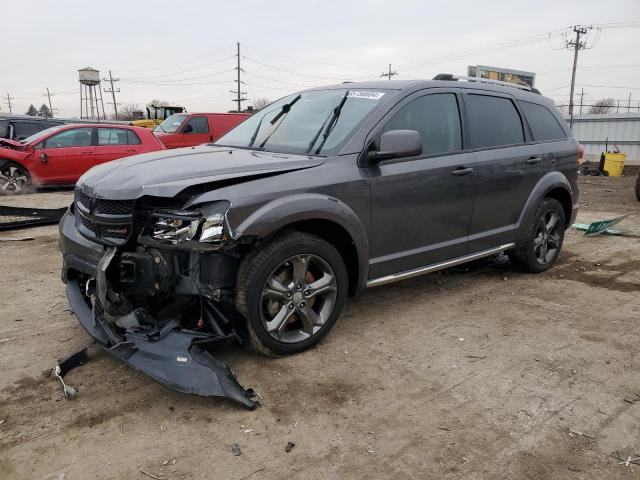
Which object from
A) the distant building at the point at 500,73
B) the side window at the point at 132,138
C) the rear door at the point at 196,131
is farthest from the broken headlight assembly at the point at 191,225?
the distant building at the point at 500,73

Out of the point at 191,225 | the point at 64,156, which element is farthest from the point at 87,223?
the point at 64,156

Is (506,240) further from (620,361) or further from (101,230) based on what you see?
(101,230)

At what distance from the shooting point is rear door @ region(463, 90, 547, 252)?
14.8 ft

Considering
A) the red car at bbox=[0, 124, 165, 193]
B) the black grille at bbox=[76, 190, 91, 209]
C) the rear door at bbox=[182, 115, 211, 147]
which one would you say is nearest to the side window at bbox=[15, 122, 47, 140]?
the red car at bbox=[0, 124, 165, 193]

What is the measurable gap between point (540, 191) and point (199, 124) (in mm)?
11320

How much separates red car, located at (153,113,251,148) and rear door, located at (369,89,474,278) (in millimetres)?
10519

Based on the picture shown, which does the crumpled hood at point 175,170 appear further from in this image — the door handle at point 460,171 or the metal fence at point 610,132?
the metal fence at point 610,132

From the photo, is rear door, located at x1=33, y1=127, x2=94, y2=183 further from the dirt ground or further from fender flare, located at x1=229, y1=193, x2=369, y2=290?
fender flare, located at x1=229, y1=193, x2=369, y2=290

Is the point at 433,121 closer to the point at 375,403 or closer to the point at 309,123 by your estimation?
the point at 309,123

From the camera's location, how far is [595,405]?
2926 mm

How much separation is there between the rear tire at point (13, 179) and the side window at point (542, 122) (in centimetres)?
1012

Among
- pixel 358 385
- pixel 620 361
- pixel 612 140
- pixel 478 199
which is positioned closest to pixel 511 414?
pixel 358 385

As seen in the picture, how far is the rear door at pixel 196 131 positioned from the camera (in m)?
14.4

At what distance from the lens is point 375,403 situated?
293 cm
